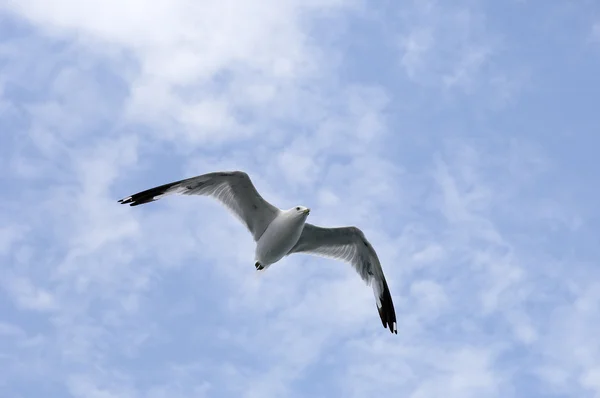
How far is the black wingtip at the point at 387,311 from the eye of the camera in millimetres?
19969

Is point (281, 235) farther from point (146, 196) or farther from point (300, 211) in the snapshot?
point (146, 196)

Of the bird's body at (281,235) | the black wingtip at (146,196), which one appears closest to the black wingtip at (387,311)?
the bird's body at (281,235)

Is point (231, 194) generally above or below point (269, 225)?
above

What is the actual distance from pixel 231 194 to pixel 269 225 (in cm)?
108

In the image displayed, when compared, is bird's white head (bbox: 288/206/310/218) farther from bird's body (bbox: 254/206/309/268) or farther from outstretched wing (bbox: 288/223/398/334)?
outstretched wing (bbox: 288/223/398/334)

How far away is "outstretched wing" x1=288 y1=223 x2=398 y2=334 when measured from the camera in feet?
61.9

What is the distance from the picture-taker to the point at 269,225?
59.3 feet

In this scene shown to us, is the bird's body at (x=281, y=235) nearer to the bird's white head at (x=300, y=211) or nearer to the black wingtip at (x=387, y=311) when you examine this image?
the bird's white head at (x=300, y=211)

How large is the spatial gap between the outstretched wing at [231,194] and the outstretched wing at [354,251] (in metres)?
1.07

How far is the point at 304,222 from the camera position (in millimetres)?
17797

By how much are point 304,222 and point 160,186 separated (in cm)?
320

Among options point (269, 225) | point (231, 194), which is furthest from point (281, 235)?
point (231, 194)

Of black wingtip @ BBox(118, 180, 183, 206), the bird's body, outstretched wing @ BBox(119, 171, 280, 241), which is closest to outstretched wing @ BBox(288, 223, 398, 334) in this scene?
the bird's body

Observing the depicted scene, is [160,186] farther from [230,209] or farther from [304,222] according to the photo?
[304,222]
